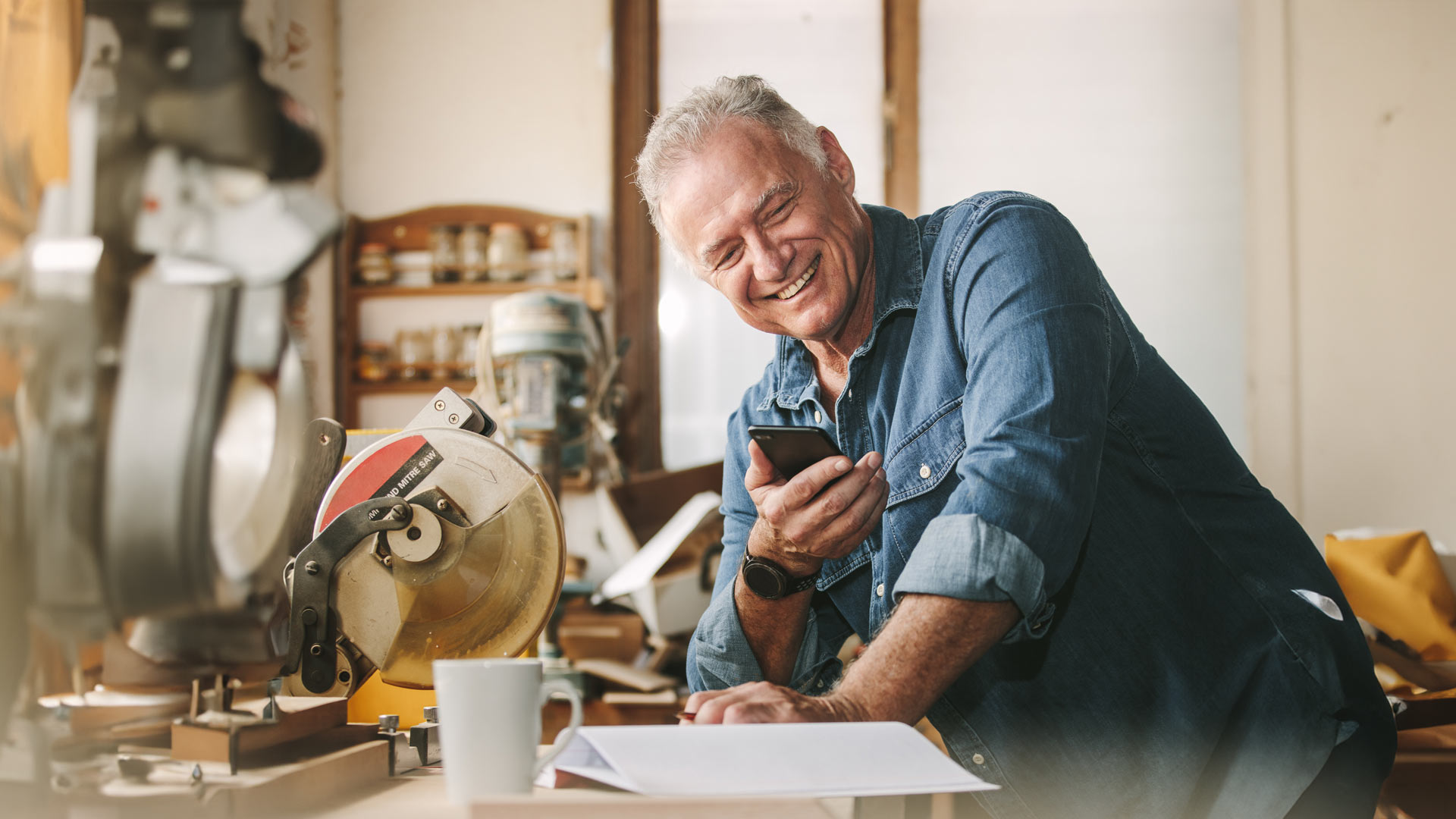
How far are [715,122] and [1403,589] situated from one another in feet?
6.19

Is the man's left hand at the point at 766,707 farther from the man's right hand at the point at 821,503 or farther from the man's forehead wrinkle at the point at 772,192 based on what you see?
the man's forehead wrinkle at the point at 772,192

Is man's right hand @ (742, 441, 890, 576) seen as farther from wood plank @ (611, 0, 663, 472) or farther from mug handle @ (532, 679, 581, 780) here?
wood plank @ (611, 0, 663, 472)

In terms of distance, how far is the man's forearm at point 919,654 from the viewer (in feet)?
2.51

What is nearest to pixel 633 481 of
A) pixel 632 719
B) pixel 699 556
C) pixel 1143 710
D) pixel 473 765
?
pixel 699 556

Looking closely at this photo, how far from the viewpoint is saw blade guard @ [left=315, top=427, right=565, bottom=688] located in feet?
2.84

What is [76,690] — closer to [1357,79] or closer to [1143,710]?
[1143,710]

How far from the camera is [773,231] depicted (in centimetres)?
121

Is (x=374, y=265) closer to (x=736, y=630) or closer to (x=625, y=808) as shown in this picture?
(x=736, y=630)

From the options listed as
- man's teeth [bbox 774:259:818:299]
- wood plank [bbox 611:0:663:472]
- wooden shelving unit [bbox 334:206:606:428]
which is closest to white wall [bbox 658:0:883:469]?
wood plank [bbox 611:0:663:472]

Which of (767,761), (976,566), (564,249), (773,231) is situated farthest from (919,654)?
(564,249)

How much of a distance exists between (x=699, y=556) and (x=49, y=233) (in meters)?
2.01

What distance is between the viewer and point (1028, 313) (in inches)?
36.3

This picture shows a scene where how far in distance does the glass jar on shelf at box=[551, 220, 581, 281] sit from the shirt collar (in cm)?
227

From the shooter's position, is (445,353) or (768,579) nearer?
(768,579)
